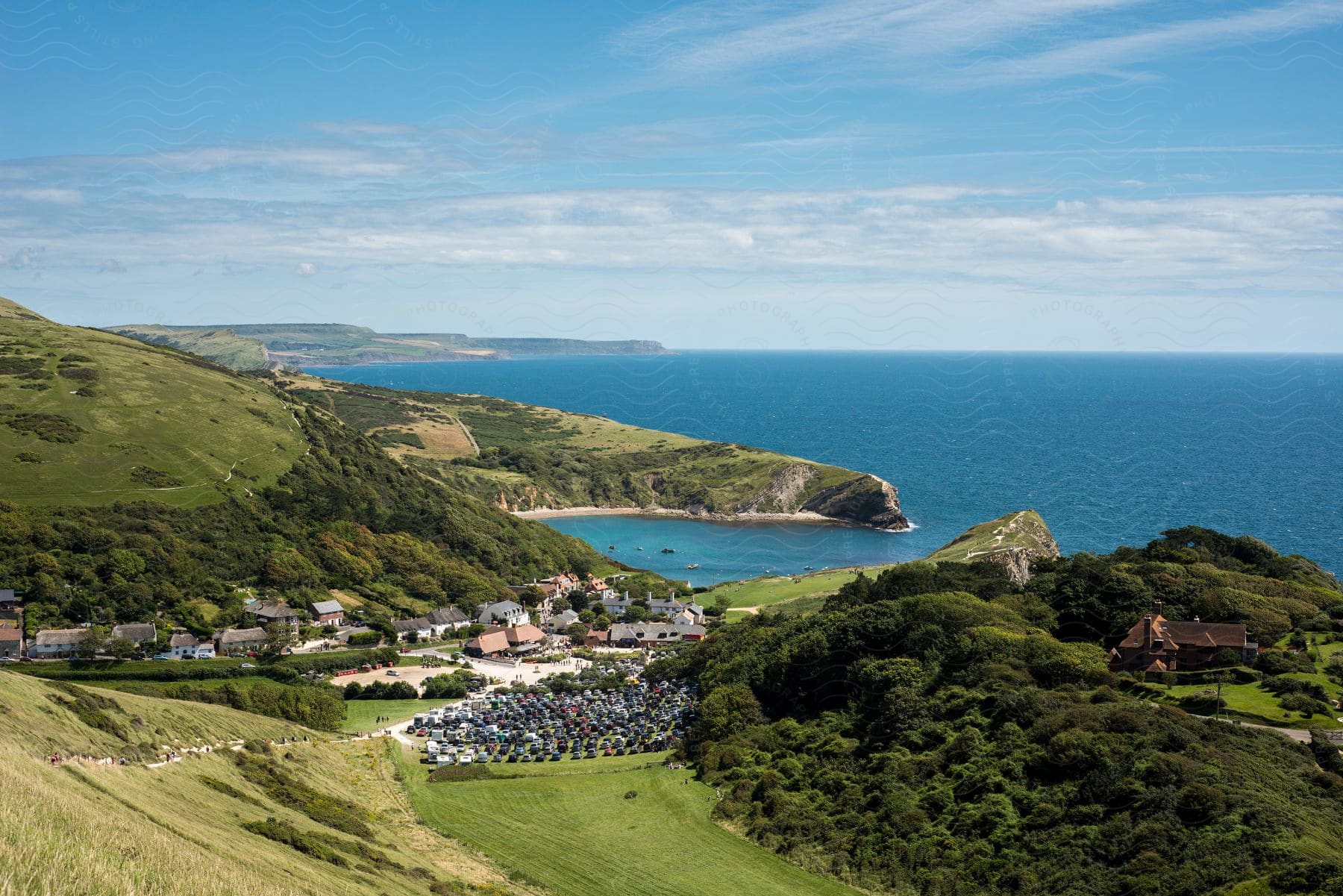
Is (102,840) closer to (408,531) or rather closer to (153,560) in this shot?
(153,560)

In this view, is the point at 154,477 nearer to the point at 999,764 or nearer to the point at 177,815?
the point at 177,815

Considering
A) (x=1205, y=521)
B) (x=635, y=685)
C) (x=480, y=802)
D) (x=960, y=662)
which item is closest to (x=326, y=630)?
(x=635, y=685)

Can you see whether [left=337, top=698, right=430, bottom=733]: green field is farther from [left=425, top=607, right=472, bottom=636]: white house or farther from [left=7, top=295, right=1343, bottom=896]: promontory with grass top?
[left=425, top=607, right=472, bottom=636]: white house

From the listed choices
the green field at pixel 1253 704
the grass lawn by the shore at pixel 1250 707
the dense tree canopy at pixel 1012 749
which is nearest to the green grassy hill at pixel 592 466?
the dense tree canopy at pixel 1012 749

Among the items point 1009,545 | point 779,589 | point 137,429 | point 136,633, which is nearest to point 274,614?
point 136,633

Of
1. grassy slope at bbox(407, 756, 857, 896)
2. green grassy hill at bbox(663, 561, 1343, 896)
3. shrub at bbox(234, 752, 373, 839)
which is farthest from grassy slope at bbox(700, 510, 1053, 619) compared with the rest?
shrub at bbox(234, 752, 373, 839)

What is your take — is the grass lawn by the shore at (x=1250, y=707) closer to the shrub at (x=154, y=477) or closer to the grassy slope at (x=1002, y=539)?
the grassy slope at (x=1002, y=539)
